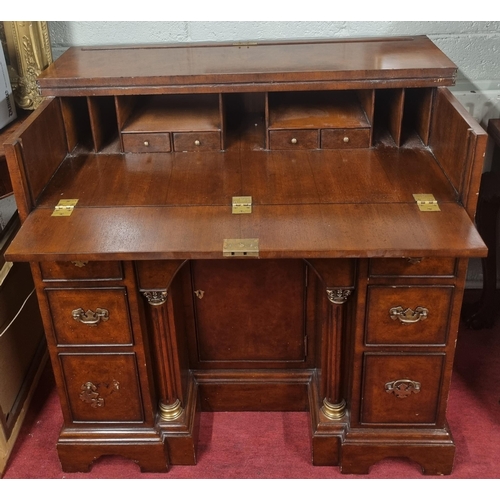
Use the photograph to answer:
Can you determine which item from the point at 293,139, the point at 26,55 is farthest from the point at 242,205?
the point at 26,55

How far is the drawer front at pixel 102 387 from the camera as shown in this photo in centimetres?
186

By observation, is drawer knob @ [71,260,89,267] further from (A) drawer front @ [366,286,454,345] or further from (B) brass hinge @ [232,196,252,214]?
(A) drawer front @ [366,286,454,345]

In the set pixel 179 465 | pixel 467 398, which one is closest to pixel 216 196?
pixel 179 465

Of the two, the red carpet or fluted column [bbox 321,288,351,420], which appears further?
the red carpet

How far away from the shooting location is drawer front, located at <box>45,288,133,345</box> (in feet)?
5.71

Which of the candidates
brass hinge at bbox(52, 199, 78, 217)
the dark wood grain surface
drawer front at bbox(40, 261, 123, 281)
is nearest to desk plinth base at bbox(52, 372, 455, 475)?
drawer front at bbox(40, 261, 123, 281)

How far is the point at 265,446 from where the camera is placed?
7.02 feet

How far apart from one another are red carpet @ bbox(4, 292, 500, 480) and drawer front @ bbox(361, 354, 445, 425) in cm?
22

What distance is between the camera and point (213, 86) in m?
1.85

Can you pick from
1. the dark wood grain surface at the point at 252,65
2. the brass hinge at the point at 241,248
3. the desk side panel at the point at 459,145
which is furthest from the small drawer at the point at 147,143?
the desk side panel at the point at 459,145

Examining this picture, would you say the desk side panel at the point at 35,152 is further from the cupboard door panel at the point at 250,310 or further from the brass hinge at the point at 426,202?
the brass hinge at the point at 426,202

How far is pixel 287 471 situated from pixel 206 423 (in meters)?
0.36

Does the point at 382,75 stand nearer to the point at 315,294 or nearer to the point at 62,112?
the point at 315,294

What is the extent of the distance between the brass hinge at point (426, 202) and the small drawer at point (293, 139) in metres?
0.42
